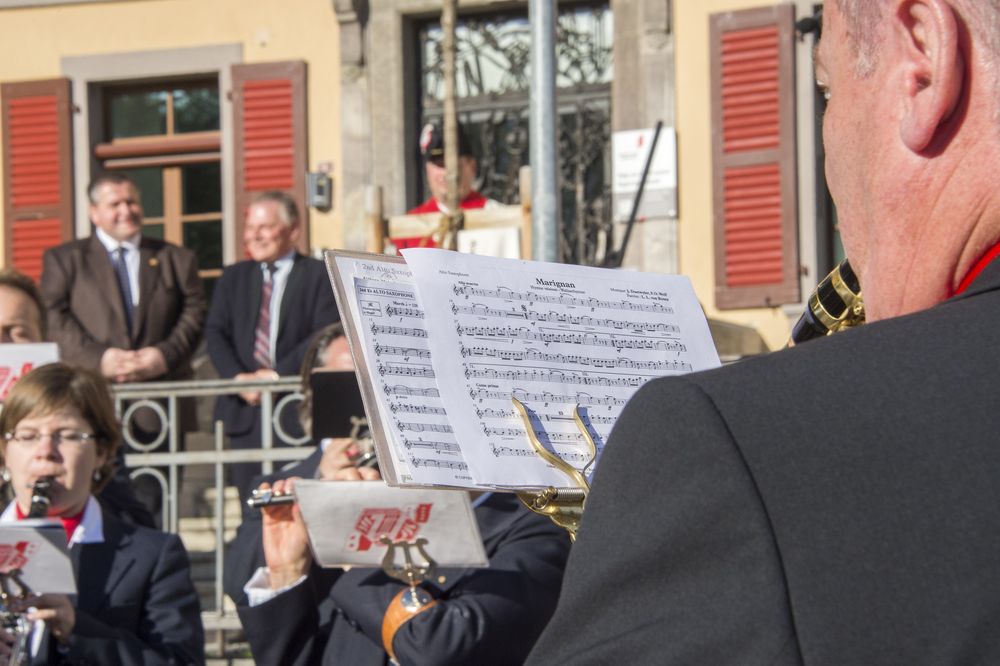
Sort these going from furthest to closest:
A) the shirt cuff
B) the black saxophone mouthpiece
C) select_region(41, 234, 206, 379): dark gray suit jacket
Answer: select_region(41, 234, 206, 379): dark gray suit jacket
the shirt cuff
the black saxophone mouthpiece

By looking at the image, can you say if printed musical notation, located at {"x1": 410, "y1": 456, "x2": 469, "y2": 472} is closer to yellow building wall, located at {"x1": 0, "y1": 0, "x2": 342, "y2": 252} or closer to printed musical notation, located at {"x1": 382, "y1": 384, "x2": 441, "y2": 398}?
printed musical notation, located at {"x1": 382, "y1": 384, "x2": 441, "y2": 398}

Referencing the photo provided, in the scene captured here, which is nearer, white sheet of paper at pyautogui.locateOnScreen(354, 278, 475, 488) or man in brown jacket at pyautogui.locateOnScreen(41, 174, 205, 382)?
white sheet of paper at pyautogui.locateOnScreen(354, 278, 475, 488)

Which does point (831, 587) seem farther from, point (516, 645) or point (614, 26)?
point (614, 26)

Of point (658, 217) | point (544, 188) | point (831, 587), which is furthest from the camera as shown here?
point (658, 217)

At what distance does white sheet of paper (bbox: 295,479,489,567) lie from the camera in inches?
146

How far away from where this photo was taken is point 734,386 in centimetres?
119

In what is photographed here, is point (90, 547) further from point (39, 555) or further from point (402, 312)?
point (402, 312)

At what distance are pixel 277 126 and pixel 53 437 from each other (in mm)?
7988

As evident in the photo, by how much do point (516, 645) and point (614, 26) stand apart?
27.2 ft

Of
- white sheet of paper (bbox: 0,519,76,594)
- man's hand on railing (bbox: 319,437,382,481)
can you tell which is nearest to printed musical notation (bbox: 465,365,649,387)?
white sheet of paper (bbox: 0,519,76,594)

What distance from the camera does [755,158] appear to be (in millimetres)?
11203

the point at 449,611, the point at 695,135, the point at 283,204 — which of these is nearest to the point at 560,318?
the point at 449,611

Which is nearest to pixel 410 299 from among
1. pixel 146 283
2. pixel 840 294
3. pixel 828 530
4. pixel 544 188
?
pixel 840 294

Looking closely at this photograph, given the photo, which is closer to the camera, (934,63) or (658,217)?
(934,63)
